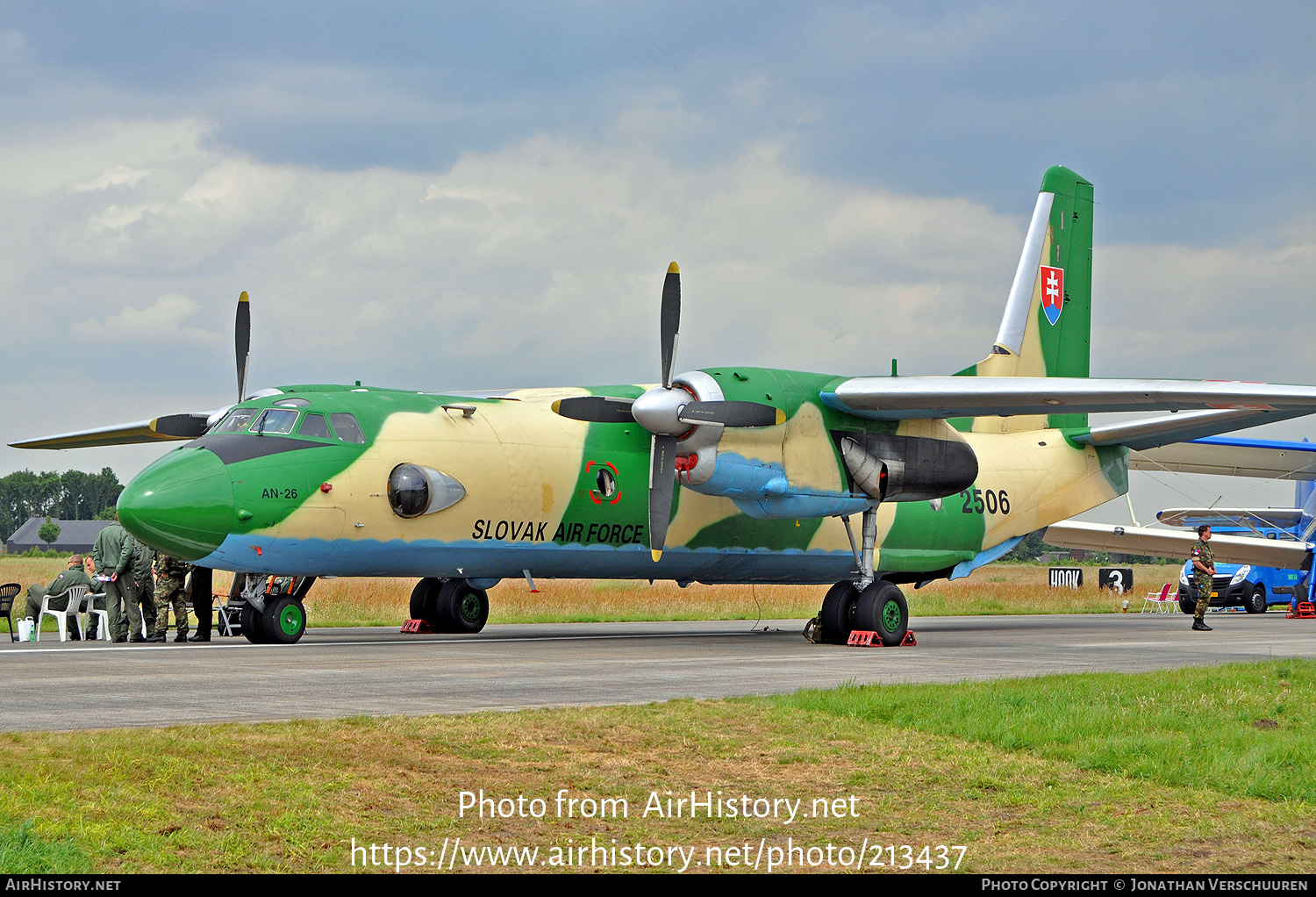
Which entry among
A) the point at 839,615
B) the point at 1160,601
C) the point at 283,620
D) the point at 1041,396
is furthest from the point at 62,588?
the point at 1160,601

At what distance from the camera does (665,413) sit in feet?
60.3

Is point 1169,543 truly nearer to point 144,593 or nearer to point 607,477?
point 607,477

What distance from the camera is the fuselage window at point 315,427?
17.7 metres

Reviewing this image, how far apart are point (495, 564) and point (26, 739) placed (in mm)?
11773

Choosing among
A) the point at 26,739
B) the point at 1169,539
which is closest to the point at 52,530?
the point at 1169,539

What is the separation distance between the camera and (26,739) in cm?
787

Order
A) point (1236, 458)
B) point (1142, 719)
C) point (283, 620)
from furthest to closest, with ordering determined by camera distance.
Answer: point (1236, 458)
point (283, 620)
point (1142, 719)

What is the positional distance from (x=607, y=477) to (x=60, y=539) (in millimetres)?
132234

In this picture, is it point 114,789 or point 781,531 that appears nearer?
point 114,789

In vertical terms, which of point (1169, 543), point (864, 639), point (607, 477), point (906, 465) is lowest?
point (864, 639)

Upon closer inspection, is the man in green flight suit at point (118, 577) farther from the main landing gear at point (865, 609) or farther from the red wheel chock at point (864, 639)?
the red wheel chock at point (864, 639)

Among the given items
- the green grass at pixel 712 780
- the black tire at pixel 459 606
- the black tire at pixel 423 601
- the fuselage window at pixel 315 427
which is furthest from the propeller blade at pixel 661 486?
the green grass at pixel 712 780

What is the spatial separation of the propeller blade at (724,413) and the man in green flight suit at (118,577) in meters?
Result: 8.14
